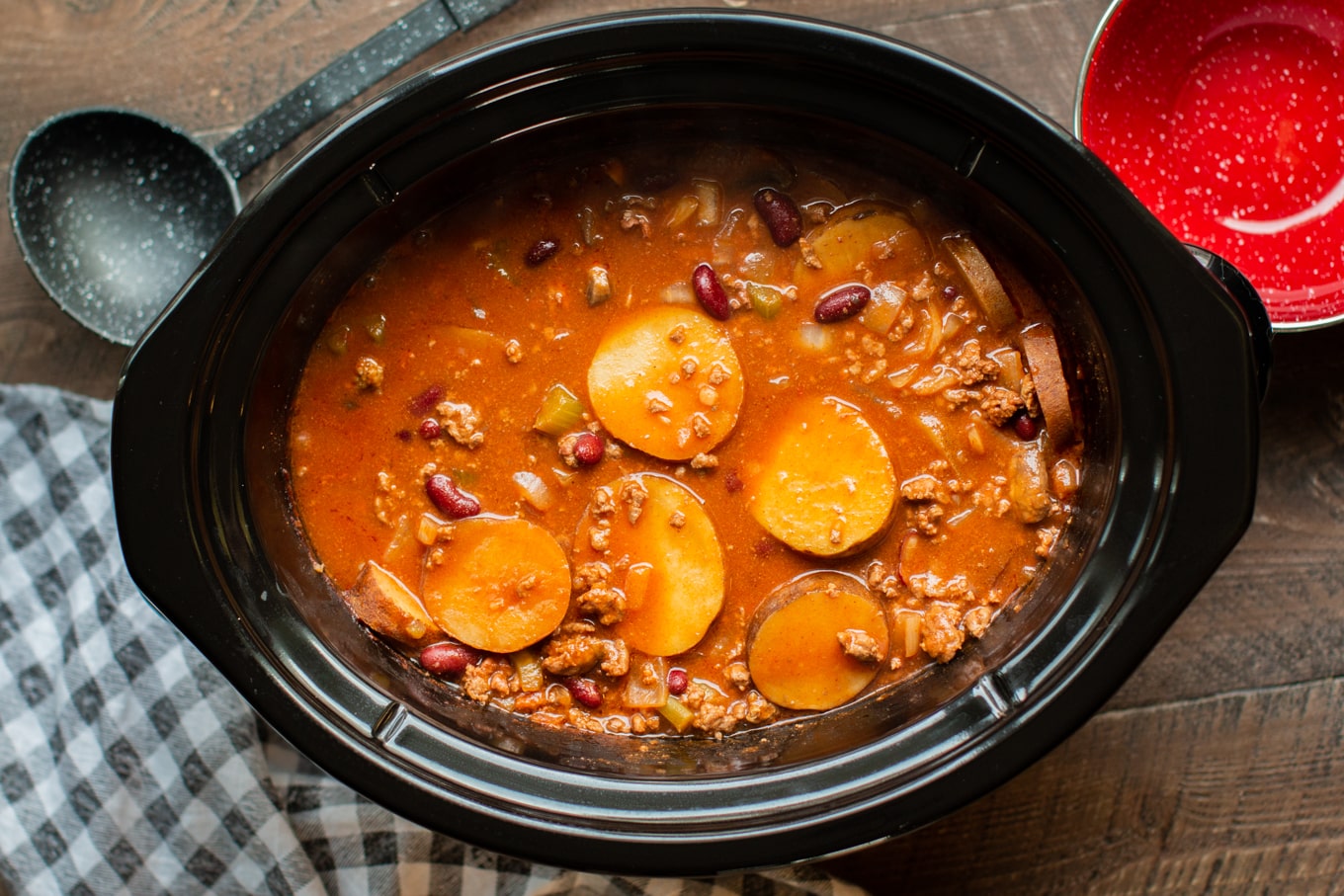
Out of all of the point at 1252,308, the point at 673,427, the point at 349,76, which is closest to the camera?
the point at 1252,308

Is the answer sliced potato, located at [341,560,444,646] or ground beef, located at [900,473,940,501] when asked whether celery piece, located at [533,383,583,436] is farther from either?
ground beef, located at [900,473,940,501]

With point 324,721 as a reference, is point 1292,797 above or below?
below

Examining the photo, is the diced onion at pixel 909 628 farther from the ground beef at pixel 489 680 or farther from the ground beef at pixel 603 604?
the ground beef at pixel 489 680

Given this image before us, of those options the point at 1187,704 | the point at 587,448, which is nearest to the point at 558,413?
the point at 587,448

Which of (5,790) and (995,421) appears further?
(5,790)

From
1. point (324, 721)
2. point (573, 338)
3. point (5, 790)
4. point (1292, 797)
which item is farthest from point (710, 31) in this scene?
point (5, 790)

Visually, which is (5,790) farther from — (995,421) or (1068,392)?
(1068,392)

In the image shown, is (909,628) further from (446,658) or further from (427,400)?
(427,400)
